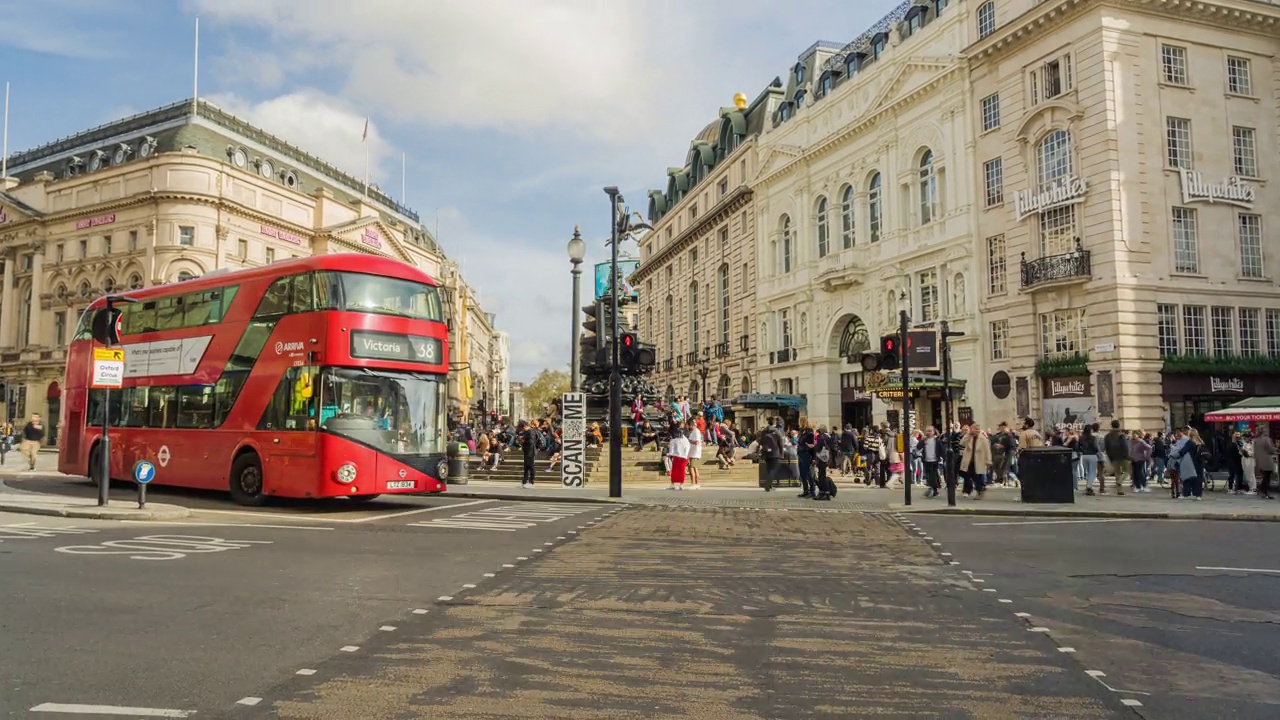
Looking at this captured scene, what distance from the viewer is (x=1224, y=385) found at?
29828 mm

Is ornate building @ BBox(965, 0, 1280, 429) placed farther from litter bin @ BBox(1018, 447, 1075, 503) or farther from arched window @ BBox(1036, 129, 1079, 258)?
litter bin @ BBox(1018, 447, 1075, 503)

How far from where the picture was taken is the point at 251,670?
5406 mm

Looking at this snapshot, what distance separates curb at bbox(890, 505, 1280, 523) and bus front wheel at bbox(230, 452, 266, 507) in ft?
41.0

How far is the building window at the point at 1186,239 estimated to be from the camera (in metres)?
30.2

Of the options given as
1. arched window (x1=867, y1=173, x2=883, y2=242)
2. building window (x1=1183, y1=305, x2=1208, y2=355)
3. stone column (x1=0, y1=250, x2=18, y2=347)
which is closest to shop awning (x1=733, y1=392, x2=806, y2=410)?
arched window (x1=867, y1=173, x2=883, y2=242)

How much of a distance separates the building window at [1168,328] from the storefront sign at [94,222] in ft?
219

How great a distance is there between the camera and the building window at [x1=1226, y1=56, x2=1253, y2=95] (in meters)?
31.4

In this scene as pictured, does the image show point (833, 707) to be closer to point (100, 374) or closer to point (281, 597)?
point (281, 597)

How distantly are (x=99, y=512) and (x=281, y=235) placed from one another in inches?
2227

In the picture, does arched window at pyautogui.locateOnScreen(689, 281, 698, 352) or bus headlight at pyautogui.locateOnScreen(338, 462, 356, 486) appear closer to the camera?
bus headlight at pyautogui.locateOnScreen(338, 462, 356, 486)

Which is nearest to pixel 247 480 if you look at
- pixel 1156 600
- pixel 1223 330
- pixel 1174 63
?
pixel 1156 600

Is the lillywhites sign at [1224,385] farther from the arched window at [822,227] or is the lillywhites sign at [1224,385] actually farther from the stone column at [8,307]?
the stone column at [8,307]

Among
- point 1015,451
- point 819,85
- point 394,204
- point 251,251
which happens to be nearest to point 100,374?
point 1015,451

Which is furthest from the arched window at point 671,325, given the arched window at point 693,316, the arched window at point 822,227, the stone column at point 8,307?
the stone column at point 8,307
